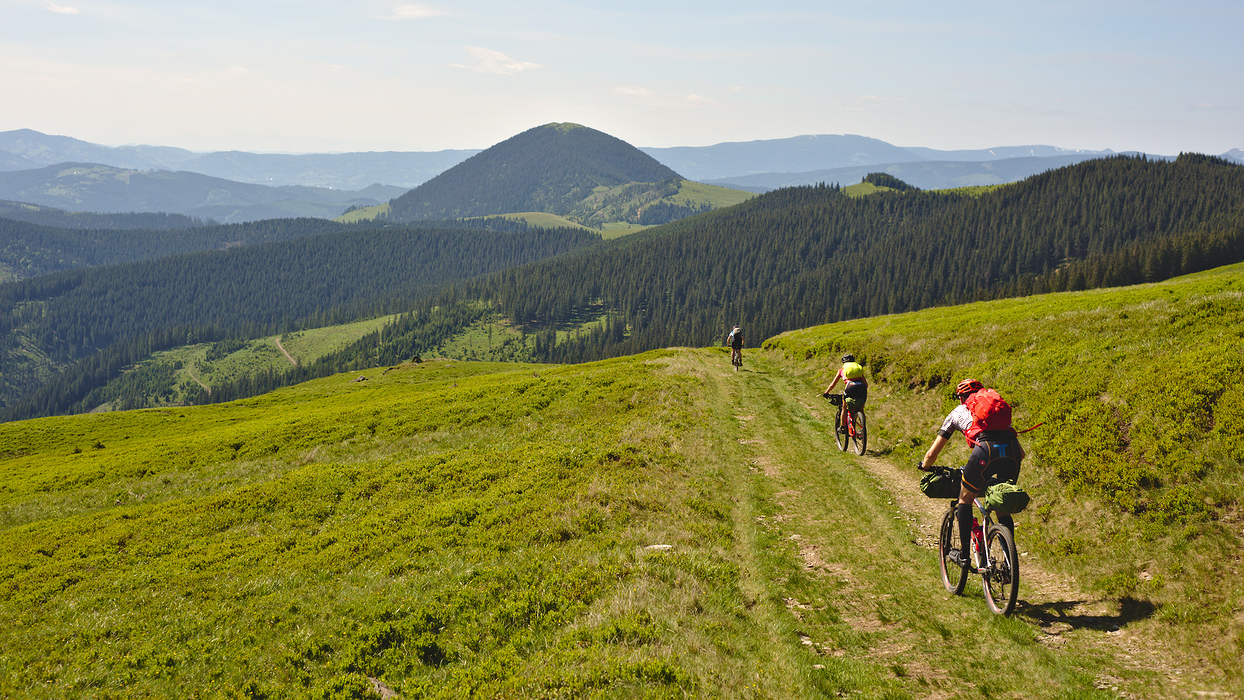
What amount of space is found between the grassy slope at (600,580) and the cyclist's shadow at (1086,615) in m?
0.06

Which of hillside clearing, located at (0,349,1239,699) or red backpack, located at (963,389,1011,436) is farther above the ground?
red backpack, located at (963,389,1011,436)

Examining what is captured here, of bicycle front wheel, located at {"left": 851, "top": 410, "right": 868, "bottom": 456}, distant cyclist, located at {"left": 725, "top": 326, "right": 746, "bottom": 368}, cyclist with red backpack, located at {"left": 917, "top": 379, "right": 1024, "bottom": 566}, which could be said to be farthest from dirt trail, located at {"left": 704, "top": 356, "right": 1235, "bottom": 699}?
distant cyclist, located at {"left": 725, "top": 326, "right": 746, "bottom": 368}

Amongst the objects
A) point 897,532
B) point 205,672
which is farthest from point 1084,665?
point 205,672

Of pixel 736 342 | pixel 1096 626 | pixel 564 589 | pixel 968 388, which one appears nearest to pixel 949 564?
pixel 1096 626

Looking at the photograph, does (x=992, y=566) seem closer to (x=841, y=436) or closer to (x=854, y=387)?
(x=854, y=387)

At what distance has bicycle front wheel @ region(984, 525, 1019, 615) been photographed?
1064cm

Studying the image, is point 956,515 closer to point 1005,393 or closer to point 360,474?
point 1005,393

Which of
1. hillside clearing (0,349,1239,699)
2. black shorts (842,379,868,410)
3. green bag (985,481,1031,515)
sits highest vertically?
green bag (985,481,1031,515)

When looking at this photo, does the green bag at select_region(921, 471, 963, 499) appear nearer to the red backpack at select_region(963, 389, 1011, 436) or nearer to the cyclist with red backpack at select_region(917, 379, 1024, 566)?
the cyclist with red backpack at select_region(917, 379, 1024, 566)

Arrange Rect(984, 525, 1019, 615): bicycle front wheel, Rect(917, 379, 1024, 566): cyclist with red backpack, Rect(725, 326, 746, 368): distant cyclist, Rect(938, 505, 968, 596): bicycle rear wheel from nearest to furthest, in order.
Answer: Rect(984, 525, 1019, 615): bicycle front wheel, Rect(917, 379, 1024, 566): cyclist with red backpack, Rect(938, 505, 968, 596): bicycle rear wheel, Rect(725, 326, 746, 368): distant cyclist

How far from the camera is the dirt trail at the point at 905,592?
357 inches

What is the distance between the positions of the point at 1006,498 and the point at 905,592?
126 inches

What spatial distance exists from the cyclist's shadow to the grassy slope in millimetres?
58

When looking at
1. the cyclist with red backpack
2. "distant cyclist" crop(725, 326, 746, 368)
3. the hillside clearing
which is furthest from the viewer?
"distant cyclist" crop(725, 326, 746, 368)
